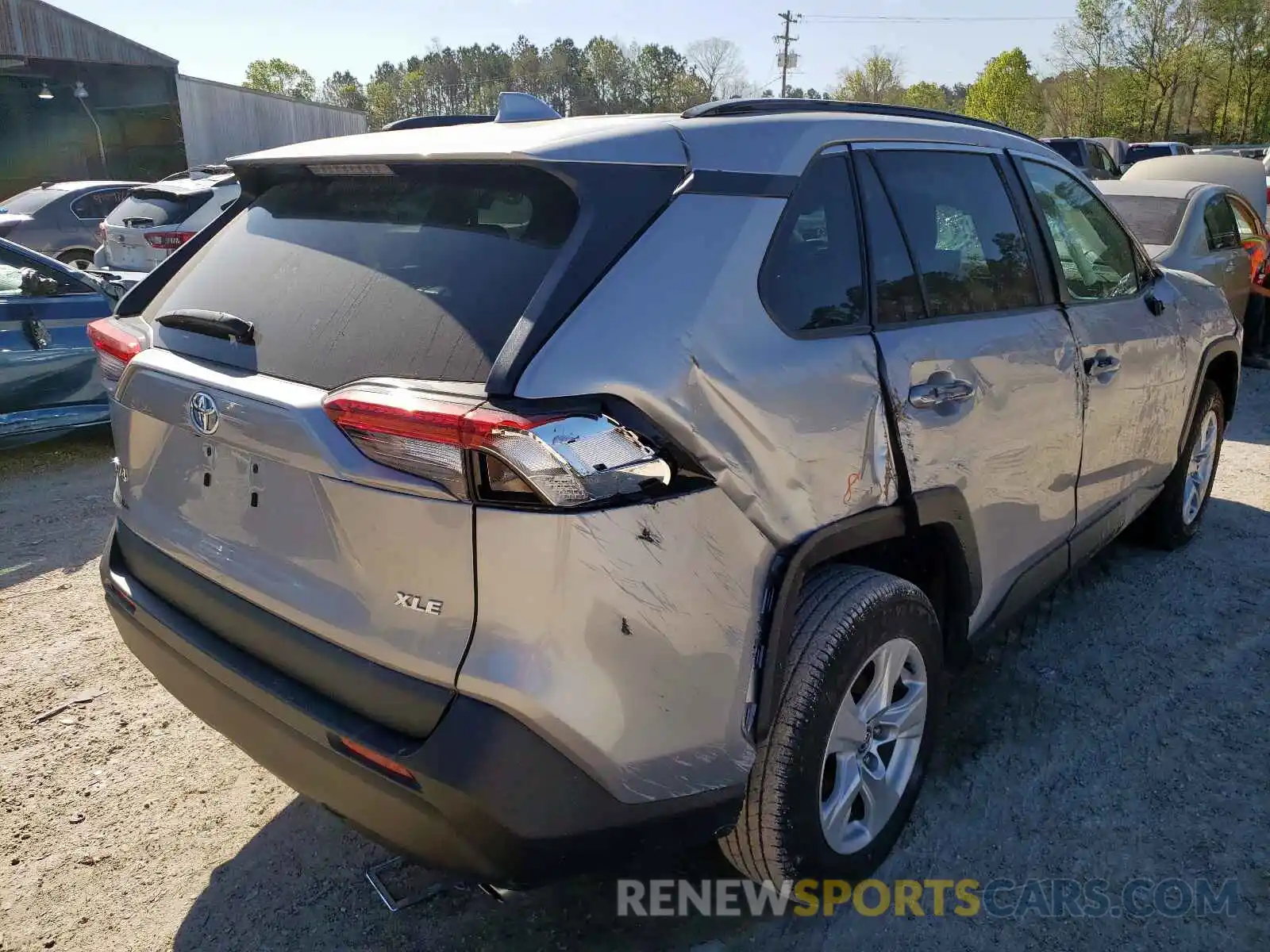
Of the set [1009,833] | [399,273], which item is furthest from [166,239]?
[1009,833]

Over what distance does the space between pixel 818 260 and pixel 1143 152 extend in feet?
95.5

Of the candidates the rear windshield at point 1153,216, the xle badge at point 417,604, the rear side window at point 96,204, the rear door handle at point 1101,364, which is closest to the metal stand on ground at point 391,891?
the xle badge at point 417,604

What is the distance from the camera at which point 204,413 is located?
2029 millimetres

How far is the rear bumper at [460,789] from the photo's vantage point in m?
1.64

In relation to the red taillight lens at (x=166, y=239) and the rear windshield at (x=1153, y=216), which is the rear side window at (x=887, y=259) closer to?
the rear windshield at (x=1153, y=216)

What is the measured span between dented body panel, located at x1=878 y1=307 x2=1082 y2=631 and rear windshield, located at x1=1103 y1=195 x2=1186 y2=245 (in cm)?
472

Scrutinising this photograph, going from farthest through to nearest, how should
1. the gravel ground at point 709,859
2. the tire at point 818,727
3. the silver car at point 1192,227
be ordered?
the silver car at point 1192,227 < the gravel ground at point 709,859 < the tire at point 818,727

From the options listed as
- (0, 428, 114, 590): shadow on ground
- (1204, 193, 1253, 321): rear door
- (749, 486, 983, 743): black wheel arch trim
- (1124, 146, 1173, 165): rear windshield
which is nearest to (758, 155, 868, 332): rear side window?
(749, 486, 983, 743): black wheel arch trim

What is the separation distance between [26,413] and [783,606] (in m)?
5.67

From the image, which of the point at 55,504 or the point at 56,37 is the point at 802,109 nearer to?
the point at 55,504

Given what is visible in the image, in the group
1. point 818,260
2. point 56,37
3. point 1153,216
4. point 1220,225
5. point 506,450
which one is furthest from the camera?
point 56,37

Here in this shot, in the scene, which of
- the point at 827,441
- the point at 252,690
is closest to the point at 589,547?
the point at 827,441

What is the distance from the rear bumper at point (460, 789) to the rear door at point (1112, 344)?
2.04m

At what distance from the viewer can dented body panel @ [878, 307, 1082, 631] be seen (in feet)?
7.54
